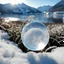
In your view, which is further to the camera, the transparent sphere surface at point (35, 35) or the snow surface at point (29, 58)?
the transparent sphere surface at point (35, 35)

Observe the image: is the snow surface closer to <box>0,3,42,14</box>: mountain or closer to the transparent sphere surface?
the transparent sphere surface

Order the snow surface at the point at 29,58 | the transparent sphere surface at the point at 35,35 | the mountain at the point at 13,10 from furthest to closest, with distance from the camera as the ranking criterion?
1. the mountain at the point at 13,10
2. the transparent sphere surface at the point at 35,35
3. the snow surface at the point at 29,58

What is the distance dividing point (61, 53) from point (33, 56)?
1.28 ft

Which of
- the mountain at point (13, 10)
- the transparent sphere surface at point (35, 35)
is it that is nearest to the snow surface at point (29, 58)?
the transparent sphere surface at point (35, 35)

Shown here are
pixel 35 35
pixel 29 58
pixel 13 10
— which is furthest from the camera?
pixel 13 10

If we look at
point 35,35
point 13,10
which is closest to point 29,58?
point 35,35

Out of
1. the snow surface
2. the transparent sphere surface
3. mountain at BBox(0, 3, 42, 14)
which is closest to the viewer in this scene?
the snow surface

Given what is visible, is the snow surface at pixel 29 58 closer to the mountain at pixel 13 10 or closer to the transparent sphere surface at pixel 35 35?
the transparent sphere surface at pixel 35 35

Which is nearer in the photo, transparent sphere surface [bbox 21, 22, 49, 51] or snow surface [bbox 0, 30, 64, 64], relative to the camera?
snow surface [bbox 0, 30, 64, 64]

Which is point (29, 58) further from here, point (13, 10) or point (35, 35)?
point (13, 10)

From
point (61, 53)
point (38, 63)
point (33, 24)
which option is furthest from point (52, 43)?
point (38, 63)

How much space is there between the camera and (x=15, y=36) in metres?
4.25

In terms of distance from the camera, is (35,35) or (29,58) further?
(35,35)

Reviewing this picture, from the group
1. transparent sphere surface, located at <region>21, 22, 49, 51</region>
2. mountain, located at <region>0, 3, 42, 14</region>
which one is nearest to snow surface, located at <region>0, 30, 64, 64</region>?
transparent sphere surface, located at <region>21, 22, 49, 51</region>
